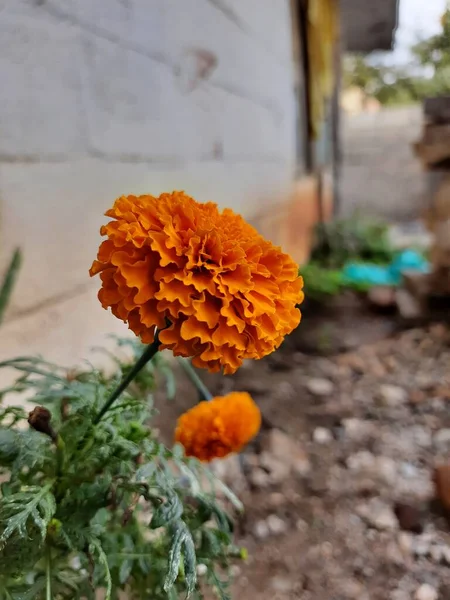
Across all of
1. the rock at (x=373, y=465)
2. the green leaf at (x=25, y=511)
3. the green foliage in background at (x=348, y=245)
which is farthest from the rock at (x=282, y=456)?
the green foliage in background at (x=348, y=245)

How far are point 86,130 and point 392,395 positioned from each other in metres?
1.13

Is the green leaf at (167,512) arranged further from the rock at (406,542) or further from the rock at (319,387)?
the rock at (319,387)

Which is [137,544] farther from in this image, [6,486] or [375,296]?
[375,296]

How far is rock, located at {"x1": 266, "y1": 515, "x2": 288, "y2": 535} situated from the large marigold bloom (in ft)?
2.28

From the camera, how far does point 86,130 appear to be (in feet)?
3.78

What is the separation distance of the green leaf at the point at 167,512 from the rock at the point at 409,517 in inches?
24.3

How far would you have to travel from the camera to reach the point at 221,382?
5.43ft

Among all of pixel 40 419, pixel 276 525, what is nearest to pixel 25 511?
pixel 40 419

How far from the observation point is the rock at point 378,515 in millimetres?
1023

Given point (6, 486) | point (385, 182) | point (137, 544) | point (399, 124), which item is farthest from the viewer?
point (385, 182)

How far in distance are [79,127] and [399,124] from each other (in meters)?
4.14

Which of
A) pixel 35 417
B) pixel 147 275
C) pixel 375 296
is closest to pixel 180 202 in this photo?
pixel 147 275

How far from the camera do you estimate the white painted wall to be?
967 mm

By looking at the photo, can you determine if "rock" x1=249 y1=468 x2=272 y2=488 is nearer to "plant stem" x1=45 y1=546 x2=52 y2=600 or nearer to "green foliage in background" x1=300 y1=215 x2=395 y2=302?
"plant stem" x1=45 y1=546 x2=52 y2=600
